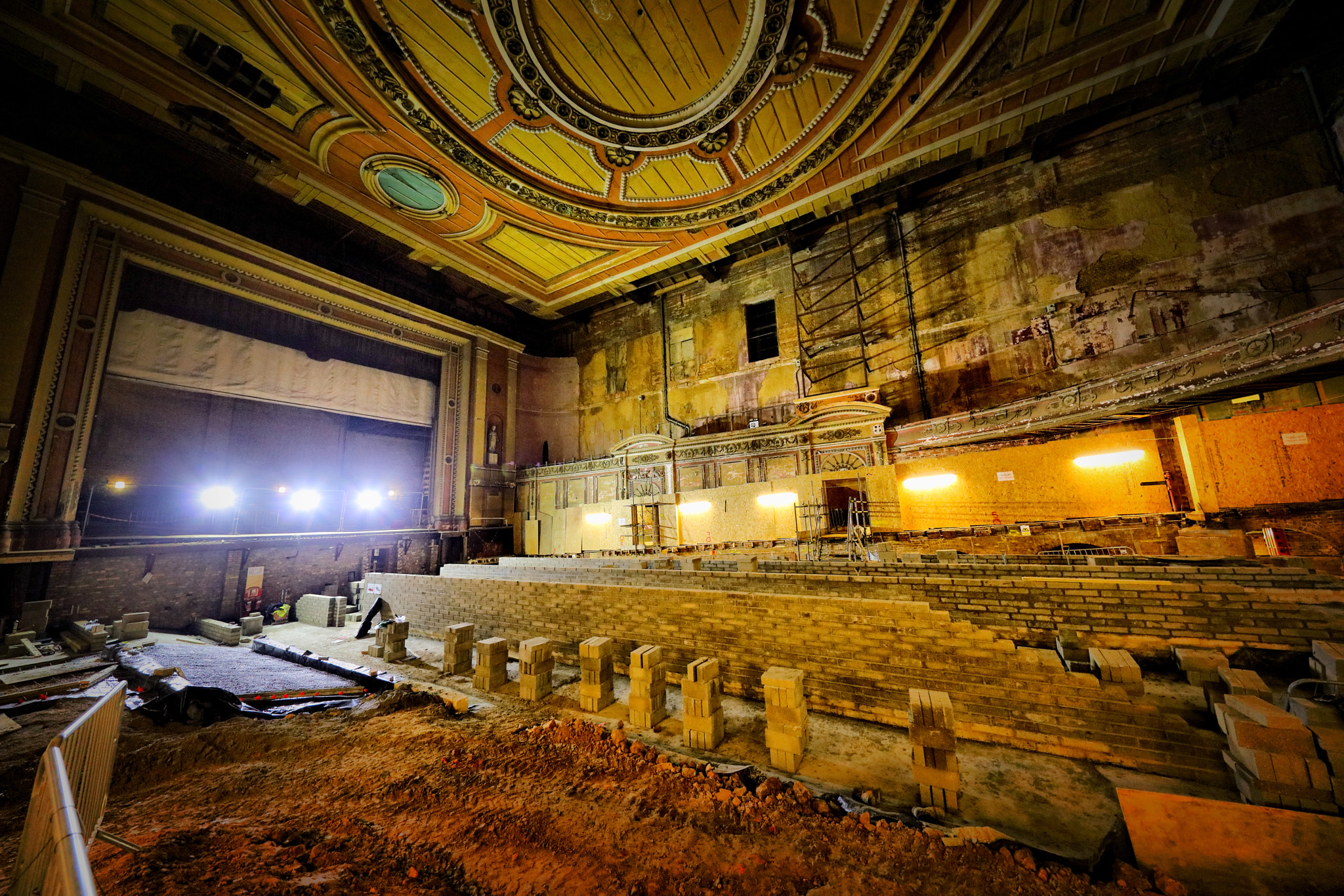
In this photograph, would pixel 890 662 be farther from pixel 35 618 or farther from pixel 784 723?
pixel 35 618

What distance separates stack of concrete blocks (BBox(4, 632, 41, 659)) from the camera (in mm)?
7703

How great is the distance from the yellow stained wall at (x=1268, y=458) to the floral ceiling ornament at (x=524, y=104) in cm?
1429

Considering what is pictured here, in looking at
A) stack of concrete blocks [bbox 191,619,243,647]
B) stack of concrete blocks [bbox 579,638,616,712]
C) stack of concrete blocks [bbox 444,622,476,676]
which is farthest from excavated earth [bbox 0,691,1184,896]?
stack of concrete blocks [bbox 191,619,243,647]

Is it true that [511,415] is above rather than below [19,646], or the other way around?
above

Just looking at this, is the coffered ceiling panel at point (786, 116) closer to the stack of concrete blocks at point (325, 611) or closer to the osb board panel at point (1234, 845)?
the osb board panel at point (1234, 845)

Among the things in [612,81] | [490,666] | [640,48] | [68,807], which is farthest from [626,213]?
[68,807]

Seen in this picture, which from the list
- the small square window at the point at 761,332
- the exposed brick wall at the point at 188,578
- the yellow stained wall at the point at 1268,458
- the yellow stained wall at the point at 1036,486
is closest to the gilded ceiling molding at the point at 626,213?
the small square window at the point at 761,332

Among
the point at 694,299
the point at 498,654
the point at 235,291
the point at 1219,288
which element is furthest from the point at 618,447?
the point at 1219,288

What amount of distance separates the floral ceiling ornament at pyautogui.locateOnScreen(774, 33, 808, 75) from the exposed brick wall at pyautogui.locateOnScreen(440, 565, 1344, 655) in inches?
367

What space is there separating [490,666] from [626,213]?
1167 centimetres

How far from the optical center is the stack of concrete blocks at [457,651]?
7.25 meters

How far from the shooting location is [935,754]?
3.49m

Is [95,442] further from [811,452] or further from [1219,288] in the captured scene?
[1219,288]

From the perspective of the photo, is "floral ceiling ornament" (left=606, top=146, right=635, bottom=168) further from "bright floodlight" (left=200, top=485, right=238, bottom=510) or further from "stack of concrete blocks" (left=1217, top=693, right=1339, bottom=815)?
"bright floodlight" (left=200, top=485, right=238, bottom=510)
